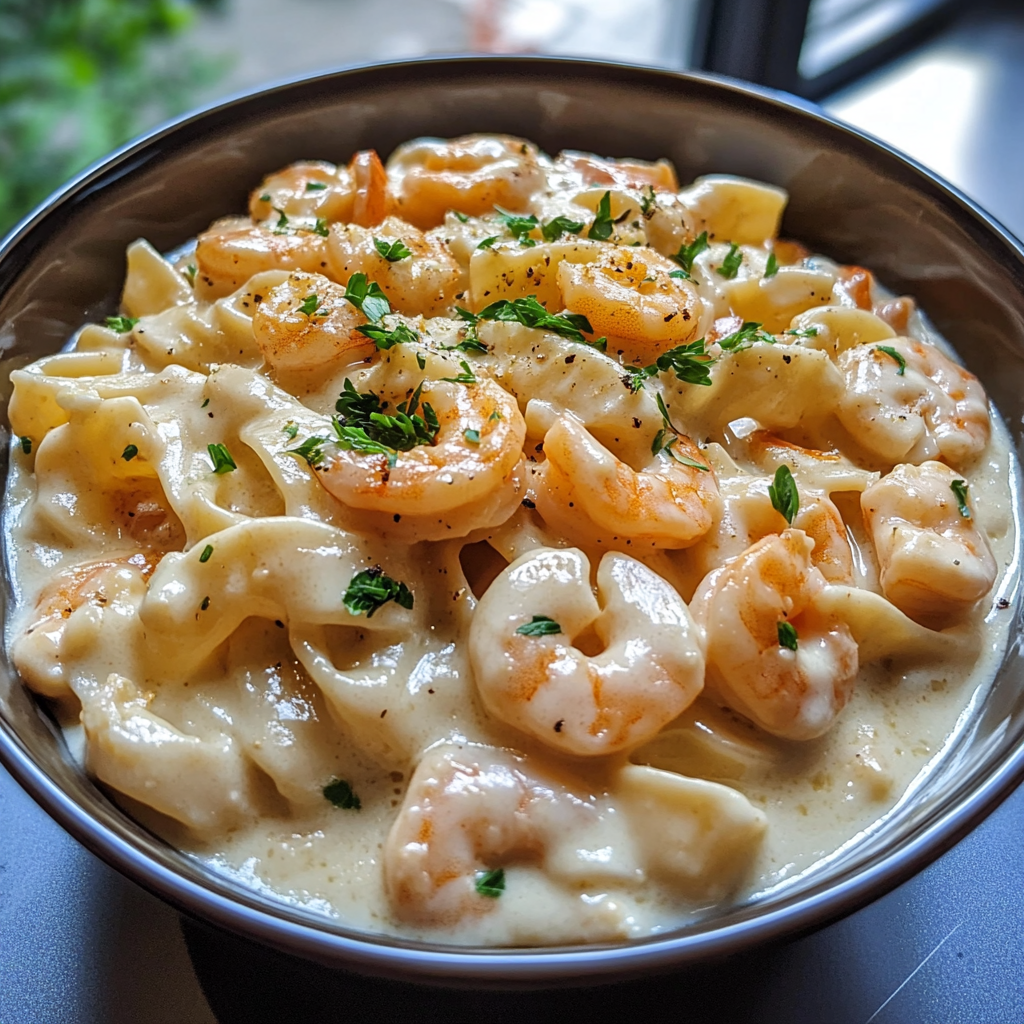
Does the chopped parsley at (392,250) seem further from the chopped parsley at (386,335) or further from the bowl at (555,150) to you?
the bowl at (555,150)

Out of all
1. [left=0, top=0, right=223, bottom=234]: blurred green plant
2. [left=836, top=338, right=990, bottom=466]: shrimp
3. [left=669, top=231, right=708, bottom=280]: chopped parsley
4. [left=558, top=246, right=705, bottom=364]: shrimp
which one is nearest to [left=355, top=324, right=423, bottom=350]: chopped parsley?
[left=558, top=246, right=705, bottom=364]: shrimp

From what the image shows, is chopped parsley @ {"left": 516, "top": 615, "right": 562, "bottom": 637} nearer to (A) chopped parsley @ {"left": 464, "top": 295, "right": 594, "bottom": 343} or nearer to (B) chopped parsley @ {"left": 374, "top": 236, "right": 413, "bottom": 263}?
(A) chopped parsley @ {"left": 464, "top": 295, "right": 594, "bottom": 343}

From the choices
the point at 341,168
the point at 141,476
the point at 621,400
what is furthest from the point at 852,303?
the point at 141,476

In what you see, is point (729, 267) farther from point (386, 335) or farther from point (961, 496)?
point (386, 335)

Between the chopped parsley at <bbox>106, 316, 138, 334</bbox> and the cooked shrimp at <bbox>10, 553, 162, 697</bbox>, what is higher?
the chopped parsley at <bbox>106, 316, 138, 334</bbox>

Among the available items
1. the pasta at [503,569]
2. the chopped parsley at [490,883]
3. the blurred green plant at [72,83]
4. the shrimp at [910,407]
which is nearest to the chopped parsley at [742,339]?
the pasta at [503,569]

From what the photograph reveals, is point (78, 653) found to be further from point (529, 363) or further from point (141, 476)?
point (529, 363)
